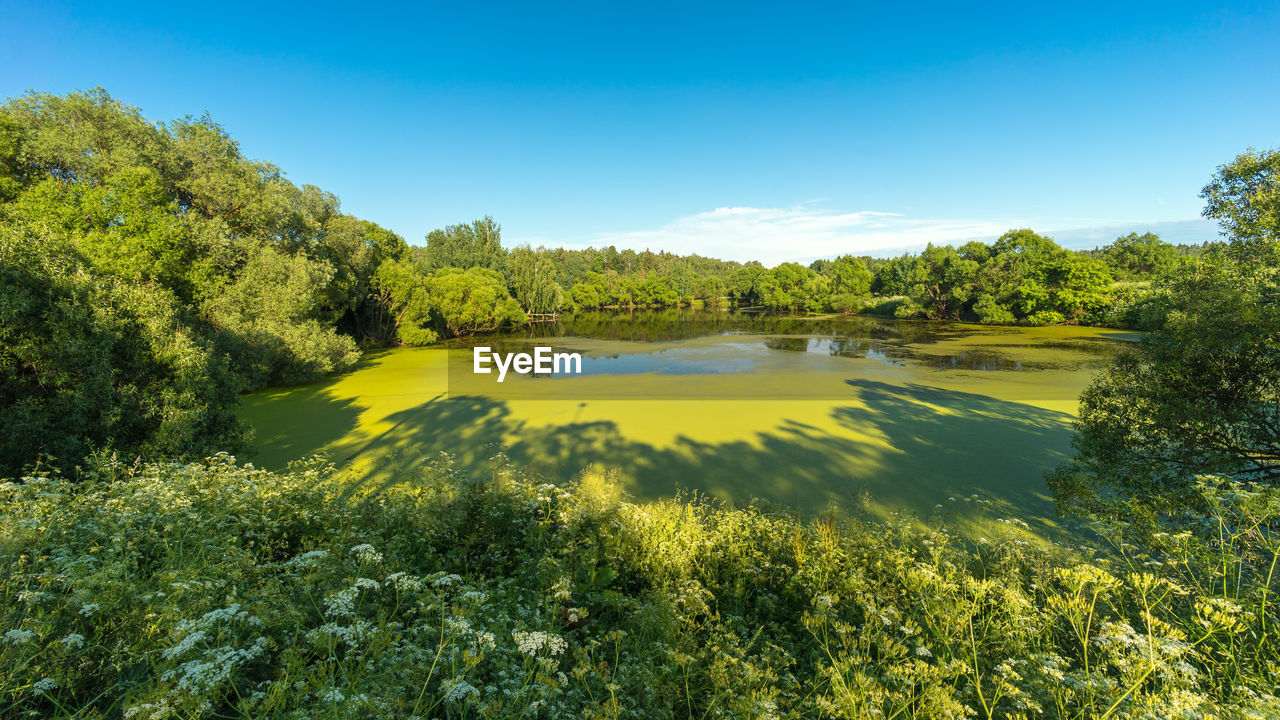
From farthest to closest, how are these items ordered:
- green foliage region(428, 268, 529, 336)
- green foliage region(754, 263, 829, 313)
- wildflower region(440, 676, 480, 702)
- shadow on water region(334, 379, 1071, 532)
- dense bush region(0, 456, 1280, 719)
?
green foliage region(754, 263, 829, 313), green foliage region(428, 268, 529, 336), shadow on water region(334, 379, 1071, 532), dense bush region(0, 456, 1280, 719), wildflower region(440, 676, 480, 702)

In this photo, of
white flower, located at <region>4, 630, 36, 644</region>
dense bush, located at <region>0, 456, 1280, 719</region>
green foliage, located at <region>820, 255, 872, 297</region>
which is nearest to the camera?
white flower, located at <region>4, 630, 36, 644</region>

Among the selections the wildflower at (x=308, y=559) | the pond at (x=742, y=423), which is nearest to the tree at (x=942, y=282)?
the pond at (x=742, y=423)

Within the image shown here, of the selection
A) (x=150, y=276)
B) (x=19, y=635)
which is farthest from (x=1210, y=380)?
(x=150, y=276)

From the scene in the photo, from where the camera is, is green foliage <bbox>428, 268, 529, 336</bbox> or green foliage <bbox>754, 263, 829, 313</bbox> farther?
green foliage <bbox>754, 263, 829, 313</bbox>

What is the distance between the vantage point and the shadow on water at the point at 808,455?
7570 mm

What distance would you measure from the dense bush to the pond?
276 centimetres

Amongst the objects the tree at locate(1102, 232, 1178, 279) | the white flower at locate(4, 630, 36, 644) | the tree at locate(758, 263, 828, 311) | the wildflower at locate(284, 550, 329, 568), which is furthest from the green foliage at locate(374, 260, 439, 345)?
the tree at locate(1102, 232, 1178, 279)

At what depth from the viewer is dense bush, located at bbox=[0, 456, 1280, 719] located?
2025 millimetres

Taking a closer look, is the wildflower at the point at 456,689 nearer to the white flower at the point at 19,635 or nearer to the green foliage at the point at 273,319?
the white flower at the point at 19,635

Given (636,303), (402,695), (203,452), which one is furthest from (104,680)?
(636,303)

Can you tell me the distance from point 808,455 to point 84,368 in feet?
37.9

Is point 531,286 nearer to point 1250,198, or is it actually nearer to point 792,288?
point 792,288

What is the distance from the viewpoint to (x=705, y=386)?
16500 millimetres

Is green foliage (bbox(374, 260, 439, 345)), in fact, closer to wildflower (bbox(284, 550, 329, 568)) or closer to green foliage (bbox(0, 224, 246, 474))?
green foliage (bbox(0, 224, 246, 474))
